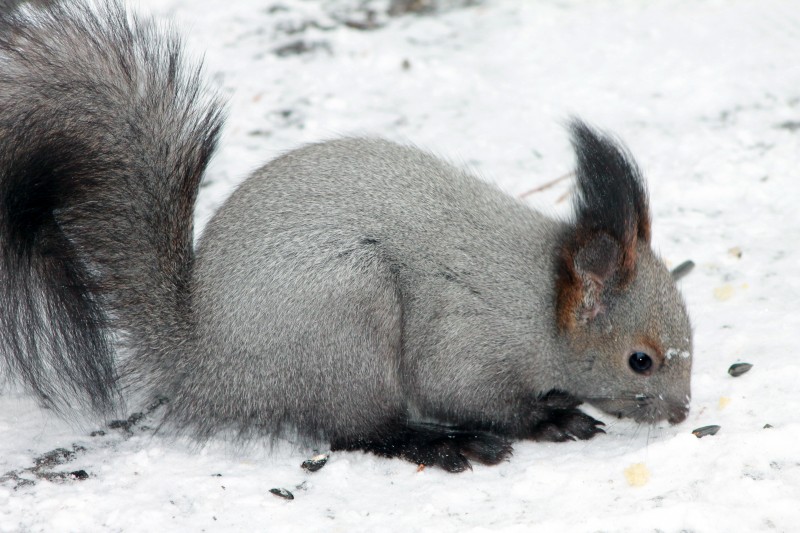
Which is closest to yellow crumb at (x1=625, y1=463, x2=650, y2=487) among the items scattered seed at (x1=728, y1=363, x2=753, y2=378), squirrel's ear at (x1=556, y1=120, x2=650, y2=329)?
squirrel's ear at (x1=556, y1=120, x2=650, y2=329)

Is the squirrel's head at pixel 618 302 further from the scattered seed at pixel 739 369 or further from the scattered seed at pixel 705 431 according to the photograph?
the scattered seed at pixel 739 369

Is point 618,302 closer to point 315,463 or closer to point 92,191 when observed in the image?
point 315,463

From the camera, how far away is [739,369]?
3160 millimetres

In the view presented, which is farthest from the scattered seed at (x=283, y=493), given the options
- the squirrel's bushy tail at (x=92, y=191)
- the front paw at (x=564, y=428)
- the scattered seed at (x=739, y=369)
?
the scattered seed at (x=739, y=369)

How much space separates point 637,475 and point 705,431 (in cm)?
32

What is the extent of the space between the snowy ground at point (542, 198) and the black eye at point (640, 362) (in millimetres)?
190

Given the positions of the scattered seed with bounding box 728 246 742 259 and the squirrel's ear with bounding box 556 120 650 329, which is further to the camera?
the scattered seed with bounding box 728 246 742 259

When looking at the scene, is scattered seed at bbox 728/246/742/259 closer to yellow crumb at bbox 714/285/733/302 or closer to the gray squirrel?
yellow crumb at bbox 714/285/733/302

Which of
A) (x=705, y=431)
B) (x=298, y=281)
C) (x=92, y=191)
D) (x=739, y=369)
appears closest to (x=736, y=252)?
(x=739, y=369)

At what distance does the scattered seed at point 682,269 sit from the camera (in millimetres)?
3725

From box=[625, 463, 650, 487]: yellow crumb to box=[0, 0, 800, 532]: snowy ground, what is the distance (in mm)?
11

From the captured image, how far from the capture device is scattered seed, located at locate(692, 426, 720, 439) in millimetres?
2879

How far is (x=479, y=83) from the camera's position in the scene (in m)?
5.07

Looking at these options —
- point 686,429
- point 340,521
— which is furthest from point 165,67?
point 686,429
